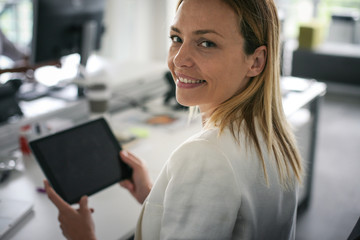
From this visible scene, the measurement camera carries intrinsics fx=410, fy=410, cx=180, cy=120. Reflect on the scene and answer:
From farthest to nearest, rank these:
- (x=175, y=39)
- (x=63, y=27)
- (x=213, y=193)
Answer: (x=63, y=27), (x=175, y=39), (x=213, y=193)

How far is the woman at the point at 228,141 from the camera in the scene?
2.87 ft

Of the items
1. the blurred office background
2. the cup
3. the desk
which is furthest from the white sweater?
the blurred office background

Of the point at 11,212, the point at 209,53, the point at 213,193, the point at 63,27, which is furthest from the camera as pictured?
the point at 63,27

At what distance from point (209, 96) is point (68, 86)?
1826mm

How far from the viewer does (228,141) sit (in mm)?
917

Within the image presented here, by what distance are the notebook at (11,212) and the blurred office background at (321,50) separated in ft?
6.36

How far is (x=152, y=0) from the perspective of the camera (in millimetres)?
4676

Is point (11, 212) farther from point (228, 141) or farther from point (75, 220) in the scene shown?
point (228, 141)

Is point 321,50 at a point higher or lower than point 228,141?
lower

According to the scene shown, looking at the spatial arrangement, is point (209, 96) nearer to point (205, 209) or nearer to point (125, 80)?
point (205, 209)

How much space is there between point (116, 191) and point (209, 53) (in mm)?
703

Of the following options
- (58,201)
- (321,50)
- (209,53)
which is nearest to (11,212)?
(58,201)

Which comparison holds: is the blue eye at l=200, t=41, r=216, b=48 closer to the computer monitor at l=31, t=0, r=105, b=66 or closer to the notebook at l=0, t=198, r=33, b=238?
the notebook at l=0, t=198, r=33, b=238

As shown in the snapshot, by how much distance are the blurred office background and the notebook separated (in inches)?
76.4
